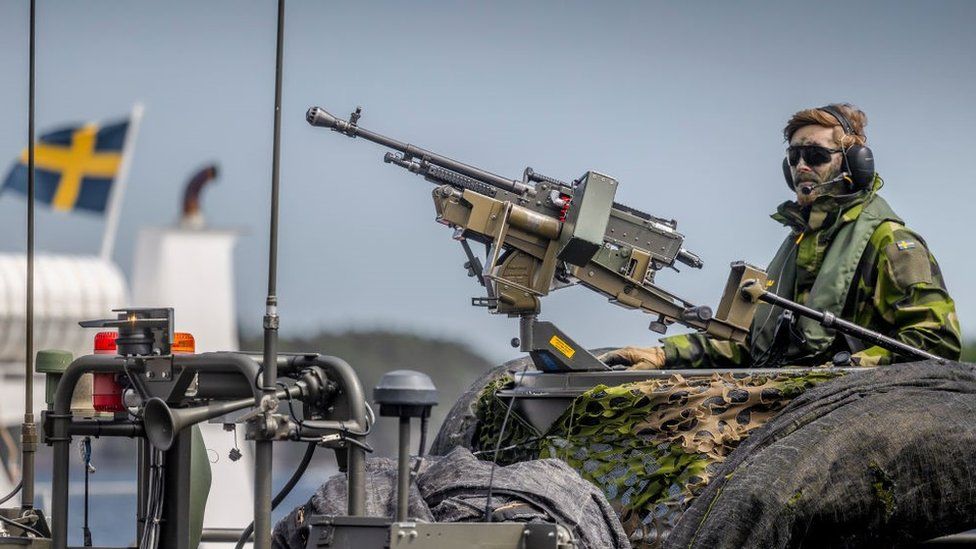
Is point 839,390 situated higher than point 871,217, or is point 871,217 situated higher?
point 871,217

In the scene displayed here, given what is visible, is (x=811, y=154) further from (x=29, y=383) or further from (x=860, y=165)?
(x=29, y=383)

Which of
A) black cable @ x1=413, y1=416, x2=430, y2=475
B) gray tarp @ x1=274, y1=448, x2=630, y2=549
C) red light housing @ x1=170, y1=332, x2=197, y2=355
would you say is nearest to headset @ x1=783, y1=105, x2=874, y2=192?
gray tarp @ x1=274, y1=448, x2=630, y2=549

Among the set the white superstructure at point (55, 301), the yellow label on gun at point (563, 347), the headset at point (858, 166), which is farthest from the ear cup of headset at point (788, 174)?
the white superstructure at point (55, 301)

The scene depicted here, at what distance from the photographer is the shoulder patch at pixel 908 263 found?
27.0 ft

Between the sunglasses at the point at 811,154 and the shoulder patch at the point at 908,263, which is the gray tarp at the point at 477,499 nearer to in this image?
the shoulder patch at the point at 908,263

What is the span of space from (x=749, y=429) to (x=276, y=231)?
2384mm

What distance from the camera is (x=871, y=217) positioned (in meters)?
8.47

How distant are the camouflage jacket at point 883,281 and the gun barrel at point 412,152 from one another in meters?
1.32

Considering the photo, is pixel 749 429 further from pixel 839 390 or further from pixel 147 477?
pixel 147 477

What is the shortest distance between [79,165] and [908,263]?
134 feet

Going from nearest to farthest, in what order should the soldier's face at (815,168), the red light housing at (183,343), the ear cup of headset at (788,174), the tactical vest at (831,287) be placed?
the red light housing at (183,343) → the tactical vest at (831,287) → the soldier's face at (815,168) → the ear cup of headset at (788,174)

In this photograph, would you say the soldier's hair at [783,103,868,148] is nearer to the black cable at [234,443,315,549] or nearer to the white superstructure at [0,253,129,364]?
the black cable at [234,443,315,549]

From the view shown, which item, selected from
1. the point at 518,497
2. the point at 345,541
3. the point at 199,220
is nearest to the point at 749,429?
the point at 518,497

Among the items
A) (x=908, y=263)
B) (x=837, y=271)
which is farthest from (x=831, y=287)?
(x=908, y=263)
